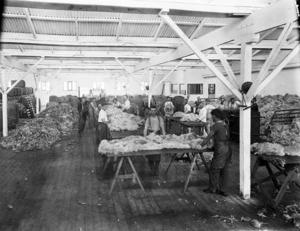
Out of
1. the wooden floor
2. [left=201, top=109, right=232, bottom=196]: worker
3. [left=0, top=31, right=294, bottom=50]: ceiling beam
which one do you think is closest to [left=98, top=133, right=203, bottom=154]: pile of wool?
[left=201, top=109, right=232, bottom=196]: worker

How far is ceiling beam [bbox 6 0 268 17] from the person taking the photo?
18.0ft

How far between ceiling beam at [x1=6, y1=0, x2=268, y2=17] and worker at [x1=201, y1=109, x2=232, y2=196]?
7.25ft

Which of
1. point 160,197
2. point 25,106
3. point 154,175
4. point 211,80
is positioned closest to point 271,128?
point 154,175

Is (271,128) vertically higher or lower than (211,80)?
lower

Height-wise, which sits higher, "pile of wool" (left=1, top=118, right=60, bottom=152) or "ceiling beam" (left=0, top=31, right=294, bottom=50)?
"ceiling beam" (left=0, top=31, right=294, bottom=50)

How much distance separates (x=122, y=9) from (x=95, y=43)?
17.4 ft

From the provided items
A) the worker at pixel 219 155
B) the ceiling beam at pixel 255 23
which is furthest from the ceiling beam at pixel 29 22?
the worker at pixel 219 155

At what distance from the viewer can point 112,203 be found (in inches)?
255

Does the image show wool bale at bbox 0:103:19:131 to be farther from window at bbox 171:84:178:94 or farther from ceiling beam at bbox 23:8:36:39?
window at bbox 171:84:178:94

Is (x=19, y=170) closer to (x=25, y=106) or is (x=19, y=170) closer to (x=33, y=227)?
(x=33, y=227)

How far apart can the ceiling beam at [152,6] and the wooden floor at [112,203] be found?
4018 mm

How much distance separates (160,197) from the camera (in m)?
6.86

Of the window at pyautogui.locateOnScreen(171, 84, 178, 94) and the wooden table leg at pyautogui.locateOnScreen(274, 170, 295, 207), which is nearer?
the wooden table leg at pyautogui.locateOnScreen(274, 170, 295, 207)

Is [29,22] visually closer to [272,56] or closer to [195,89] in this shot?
[272,56]
